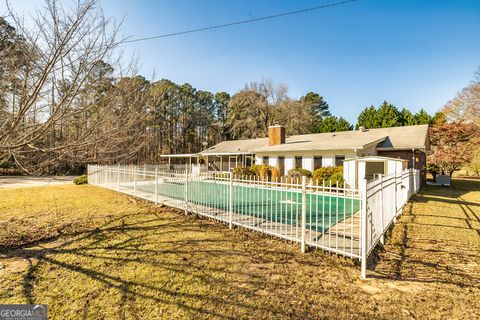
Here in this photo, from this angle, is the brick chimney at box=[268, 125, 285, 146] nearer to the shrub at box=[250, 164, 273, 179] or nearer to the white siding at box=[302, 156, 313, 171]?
the shrub at box=[250, 164, 273, 179]

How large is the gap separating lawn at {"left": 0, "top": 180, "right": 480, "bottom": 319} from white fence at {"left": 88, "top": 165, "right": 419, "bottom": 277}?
0.42 metres

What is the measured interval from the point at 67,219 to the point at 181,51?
698cm

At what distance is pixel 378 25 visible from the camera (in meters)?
13.1

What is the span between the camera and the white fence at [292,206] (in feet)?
15.2

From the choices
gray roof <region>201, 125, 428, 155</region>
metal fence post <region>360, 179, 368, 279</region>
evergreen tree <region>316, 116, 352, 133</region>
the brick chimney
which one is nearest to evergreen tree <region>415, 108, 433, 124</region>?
evergreen tree <region>316, 116, 352, 133</region>

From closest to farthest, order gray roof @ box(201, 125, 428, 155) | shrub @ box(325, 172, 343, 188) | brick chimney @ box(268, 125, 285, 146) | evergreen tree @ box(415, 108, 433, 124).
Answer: shrub @ box(325, 172, 343, 188) < gray roof @ box(201, 125, 428, 155) < brick chimney @ box(268, 125, 285, 146) < evergreen tree @ box(415, 108, 433, 124)

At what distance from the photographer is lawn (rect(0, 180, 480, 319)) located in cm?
306

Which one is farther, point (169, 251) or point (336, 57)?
point (336, 57)

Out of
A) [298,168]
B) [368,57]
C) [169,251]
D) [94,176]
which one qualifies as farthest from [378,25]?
[94,176]

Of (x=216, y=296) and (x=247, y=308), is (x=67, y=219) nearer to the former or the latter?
(x=216, y=296)

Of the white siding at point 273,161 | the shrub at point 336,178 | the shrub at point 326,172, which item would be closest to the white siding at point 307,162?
the shrub at point 326,172

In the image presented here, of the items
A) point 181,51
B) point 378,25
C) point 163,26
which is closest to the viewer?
point 163,26

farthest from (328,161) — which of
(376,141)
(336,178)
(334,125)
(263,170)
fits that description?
(334,125)

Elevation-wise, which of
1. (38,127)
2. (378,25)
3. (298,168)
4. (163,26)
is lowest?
(298,168)
